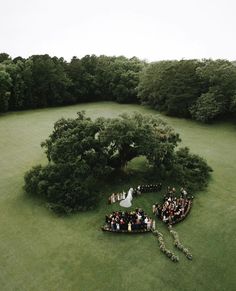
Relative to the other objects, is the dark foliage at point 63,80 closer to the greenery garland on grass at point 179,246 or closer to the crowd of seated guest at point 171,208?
the crowd of seated guest at point 171,208

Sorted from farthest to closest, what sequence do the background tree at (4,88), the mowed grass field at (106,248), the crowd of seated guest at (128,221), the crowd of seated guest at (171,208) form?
the background tree at (4,88) < the crowd of seated guest at (171,208) < the crowd of seated guest at (128,221) < the mowed grass field at (106,248)

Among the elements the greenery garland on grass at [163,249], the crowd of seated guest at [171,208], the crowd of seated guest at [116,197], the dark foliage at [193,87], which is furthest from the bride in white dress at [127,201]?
the dark foliage at [193,87]

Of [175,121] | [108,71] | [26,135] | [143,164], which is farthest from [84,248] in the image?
[108,71]

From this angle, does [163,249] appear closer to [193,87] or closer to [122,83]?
[193,87]

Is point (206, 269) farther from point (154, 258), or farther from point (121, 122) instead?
point (121, 122)

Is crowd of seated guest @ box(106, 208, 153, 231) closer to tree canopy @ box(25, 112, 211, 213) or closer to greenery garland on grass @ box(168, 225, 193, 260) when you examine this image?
greenery garland on grass @ box(168, 225, 193, 260)

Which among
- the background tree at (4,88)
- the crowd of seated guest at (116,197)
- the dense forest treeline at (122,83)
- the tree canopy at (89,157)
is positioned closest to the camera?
the tree canopy at (89,157)

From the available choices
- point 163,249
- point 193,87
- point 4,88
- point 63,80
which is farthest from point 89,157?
point 63,80
